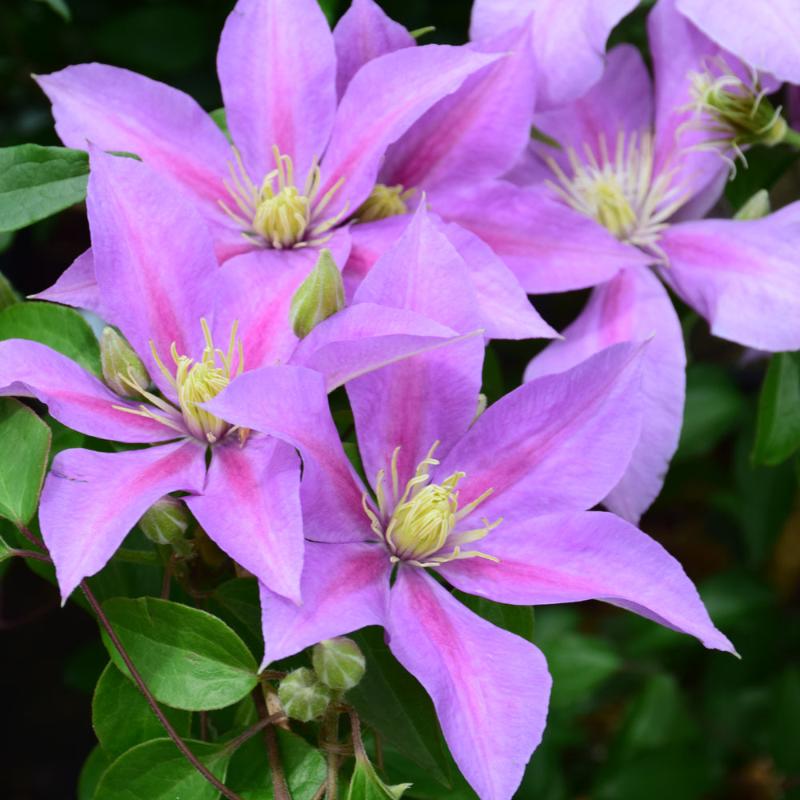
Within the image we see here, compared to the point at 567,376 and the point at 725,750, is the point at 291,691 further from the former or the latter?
the point at 725,750

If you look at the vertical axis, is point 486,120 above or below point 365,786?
above

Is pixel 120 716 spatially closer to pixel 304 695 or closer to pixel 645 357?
pixel 304 695

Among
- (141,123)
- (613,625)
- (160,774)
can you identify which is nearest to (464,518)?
(160,774)

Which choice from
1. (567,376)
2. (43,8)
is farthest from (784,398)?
(43,8)

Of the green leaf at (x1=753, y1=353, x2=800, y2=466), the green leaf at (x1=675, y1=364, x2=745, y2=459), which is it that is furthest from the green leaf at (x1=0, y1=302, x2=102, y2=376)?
the green leaf at (x1=675, y1=364, x2=745, y2=459)

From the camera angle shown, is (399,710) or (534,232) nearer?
(399,710)

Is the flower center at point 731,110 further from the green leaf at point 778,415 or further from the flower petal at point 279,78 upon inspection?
the flower petal at point 279,78

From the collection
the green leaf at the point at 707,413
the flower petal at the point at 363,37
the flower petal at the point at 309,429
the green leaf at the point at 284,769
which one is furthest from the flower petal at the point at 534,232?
the green leaf at the point at 707,413

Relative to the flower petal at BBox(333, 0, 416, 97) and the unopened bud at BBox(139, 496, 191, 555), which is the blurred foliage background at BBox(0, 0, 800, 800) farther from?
the unopened bud at BBox(139, 496, 191, 555)
